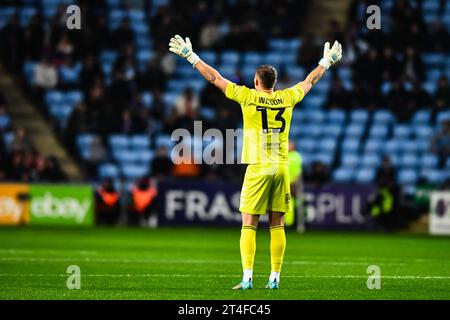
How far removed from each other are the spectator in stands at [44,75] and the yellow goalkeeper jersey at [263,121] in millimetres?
17666

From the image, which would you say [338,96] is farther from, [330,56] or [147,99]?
[330,56]

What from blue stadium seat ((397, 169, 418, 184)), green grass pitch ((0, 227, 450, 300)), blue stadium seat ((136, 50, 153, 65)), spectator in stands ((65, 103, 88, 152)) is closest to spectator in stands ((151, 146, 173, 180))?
spectator in stands ((65, 103, 88, 152))

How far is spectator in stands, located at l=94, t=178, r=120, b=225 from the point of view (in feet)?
83.0

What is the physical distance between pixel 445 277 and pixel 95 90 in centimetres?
1647

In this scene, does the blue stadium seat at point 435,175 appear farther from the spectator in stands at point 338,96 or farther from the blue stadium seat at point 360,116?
the spectator in stands at point 338,96

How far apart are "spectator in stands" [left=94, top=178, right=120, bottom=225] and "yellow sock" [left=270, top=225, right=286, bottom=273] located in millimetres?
14248

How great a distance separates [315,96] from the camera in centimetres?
2883

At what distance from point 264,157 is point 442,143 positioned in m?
16.0

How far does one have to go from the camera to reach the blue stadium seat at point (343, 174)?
26.7 meters

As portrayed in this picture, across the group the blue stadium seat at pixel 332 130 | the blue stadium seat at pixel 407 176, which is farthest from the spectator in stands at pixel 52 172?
the blue stadium seat at pixel 407 176

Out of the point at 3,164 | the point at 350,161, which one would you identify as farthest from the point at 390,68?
the point at 3,164

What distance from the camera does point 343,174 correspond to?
26844mm
